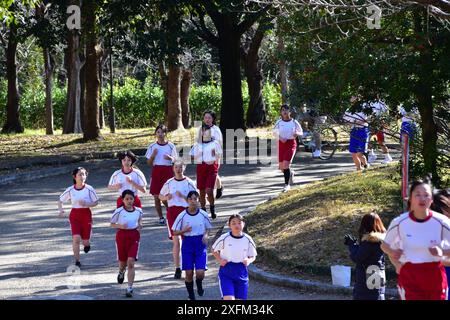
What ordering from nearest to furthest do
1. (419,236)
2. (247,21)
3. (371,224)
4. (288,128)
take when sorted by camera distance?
(419,236) → (371,224) → (288,128) → (247,21)

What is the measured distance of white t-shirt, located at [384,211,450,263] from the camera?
820cm

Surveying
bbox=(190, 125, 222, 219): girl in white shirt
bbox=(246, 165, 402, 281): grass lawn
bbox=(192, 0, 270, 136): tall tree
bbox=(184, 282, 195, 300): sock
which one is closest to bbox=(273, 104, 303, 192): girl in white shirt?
bbox=(246, 165, 402, 281): grass lawn

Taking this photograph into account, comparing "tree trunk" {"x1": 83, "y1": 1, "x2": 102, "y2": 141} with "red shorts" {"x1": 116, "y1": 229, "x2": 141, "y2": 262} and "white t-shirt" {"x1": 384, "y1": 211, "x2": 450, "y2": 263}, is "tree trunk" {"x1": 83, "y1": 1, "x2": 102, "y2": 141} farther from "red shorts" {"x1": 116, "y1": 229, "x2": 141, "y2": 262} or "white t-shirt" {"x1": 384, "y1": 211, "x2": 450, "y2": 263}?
"white t-shirt" {"x1": 384, "y1": 211, "x2": 450, "y2": 263}

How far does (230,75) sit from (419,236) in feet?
78.4

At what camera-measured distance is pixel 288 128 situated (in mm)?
19328

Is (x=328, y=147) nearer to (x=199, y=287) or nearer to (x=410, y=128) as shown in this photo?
(x=410, y=128)

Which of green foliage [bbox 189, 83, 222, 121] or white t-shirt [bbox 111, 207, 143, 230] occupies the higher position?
green foliage [bbox 189, 83, 222, 121]

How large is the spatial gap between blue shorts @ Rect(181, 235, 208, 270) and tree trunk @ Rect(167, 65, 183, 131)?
24201 mm

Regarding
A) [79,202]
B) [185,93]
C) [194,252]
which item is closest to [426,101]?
[194,252]

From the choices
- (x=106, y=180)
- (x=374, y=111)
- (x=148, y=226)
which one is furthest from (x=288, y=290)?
(x=106, y=180)

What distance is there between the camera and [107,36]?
3073 centimetres

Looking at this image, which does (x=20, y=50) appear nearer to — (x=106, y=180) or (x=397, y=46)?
(x=106, y=180)

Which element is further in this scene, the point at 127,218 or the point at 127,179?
the point at 127,179

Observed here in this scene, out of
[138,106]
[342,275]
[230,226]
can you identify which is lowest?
[342,275]
